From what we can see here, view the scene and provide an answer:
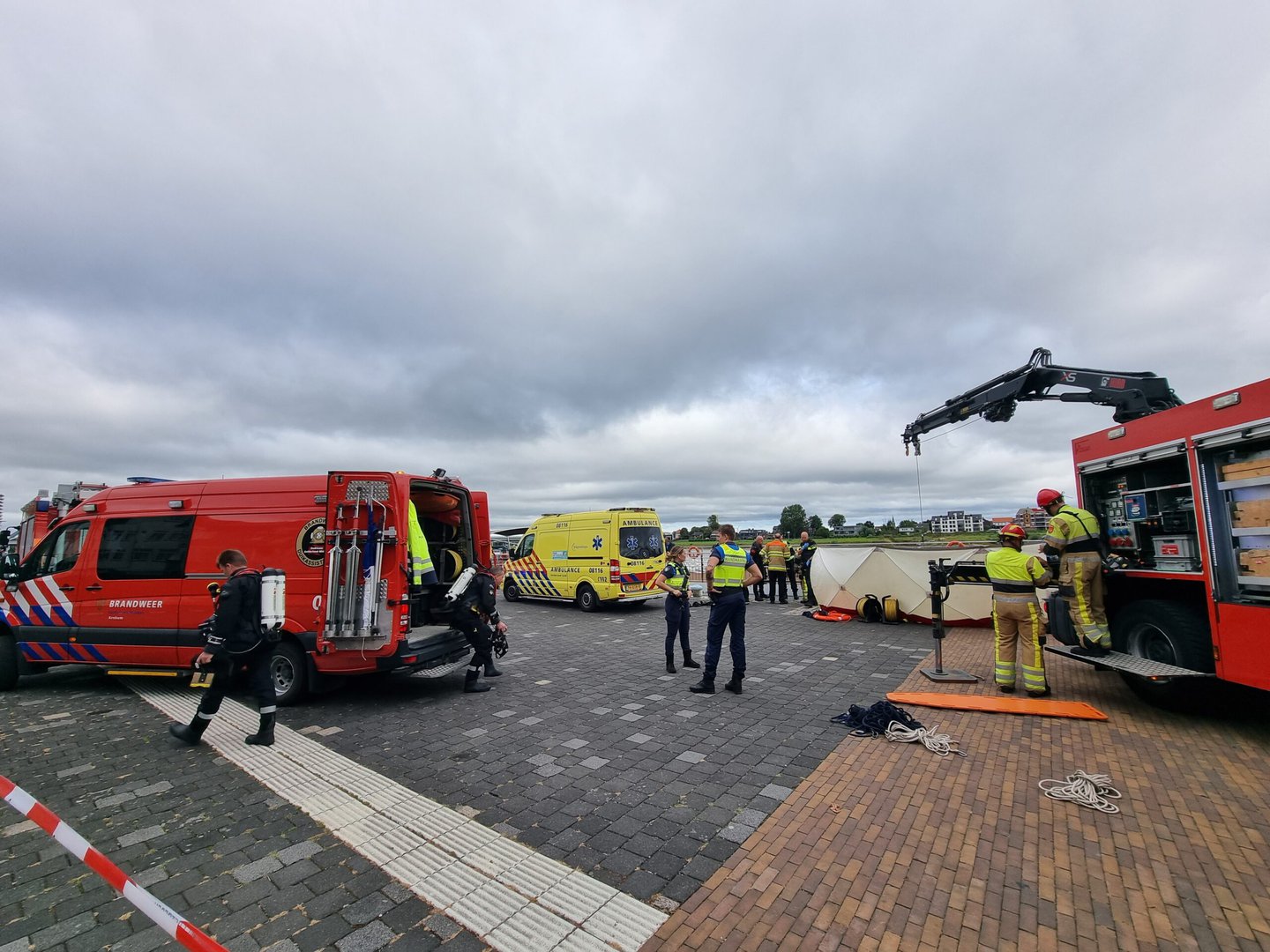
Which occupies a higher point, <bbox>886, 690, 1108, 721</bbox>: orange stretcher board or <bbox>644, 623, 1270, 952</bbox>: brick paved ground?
<bbox>886, 690, 1108, 721</bbox>: orange stretcher board

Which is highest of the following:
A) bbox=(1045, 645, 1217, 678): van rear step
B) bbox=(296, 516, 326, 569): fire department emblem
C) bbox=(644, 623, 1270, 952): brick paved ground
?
bbox=(296, 516, 326, 569): fire department emblem

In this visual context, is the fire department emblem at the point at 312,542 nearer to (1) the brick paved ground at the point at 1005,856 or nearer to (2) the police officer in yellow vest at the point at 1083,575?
(1) the brick paved ground at the point at 1005,856

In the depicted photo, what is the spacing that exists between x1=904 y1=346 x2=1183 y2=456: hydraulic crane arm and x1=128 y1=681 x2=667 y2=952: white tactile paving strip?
8770mm

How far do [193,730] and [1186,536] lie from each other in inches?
364

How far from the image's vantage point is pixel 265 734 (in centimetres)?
487

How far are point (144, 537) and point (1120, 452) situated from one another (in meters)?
11.2

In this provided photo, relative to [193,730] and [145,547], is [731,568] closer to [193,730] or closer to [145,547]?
[193,730]

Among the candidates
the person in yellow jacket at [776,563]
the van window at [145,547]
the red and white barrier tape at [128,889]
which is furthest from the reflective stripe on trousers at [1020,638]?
the van window at [145,547]

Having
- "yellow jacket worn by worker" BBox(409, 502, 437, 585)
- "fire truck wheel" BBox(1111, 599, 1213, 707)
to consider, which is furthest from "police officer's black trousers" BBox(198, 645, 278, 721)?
"fire truck wheel" BBox(1111, 599, 1213, 707)

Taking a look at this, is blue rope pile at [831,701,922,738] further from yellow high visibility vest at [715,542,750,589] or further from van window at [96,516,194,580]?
van window at [96,516,194,580]

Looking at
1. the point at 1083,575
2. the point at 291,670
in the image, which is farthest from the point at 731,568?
the point at 291,670

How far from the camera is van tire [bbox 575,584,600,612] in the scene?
13859mm

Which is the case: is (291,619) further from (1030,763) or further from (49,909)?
(1030,763)

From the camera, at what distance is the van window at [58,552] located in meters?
6.89
